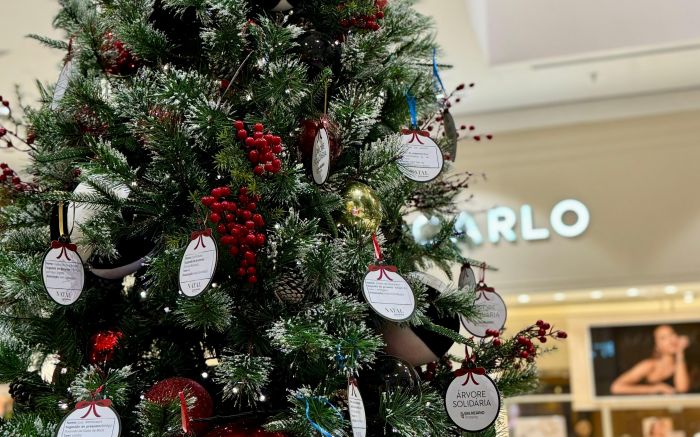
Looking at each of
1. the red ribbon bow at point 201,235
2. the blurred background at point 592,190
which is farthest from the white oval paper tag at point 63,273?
the blurred background at point 592,190

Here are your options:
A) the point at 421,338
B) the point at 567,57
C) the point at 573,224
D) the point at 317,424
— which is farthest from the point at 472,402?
the point at 573,224

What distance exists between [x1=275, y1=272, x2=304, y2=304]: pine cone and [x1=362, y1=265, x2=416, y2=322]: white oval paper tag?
0.42 ft

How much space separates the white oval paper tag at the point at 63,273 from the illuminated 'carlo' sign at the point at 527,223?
346cm

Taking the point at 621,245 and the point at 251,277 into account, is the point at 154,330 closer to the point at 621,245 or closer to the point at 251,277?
the point at 251,277

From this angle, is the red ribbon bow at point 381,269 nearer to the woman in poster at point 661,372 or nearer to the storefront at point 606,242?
the storefront at point 606,242

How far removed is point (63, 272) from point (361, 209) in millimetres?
470

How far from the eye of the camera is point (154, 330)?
1315 millimetres

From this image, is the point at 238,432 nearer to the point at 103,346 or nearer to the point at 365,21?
the point at 103,346

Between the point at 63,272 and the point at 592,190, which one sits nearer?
the point at 63,272

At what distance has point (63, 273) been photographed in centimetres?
116

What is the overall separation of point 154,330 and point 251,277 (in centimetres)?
31

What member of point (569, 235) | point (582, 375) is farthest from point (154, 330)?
point (582, 375)

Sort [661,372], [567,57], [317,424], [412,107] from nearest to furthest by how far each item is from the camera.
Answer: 1. [317,424]
2. [412,107]
3. [567,57]
4. [661,372]

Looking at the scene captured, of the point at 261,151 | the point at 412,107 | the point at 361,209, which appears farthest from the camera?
the point at 412,107
